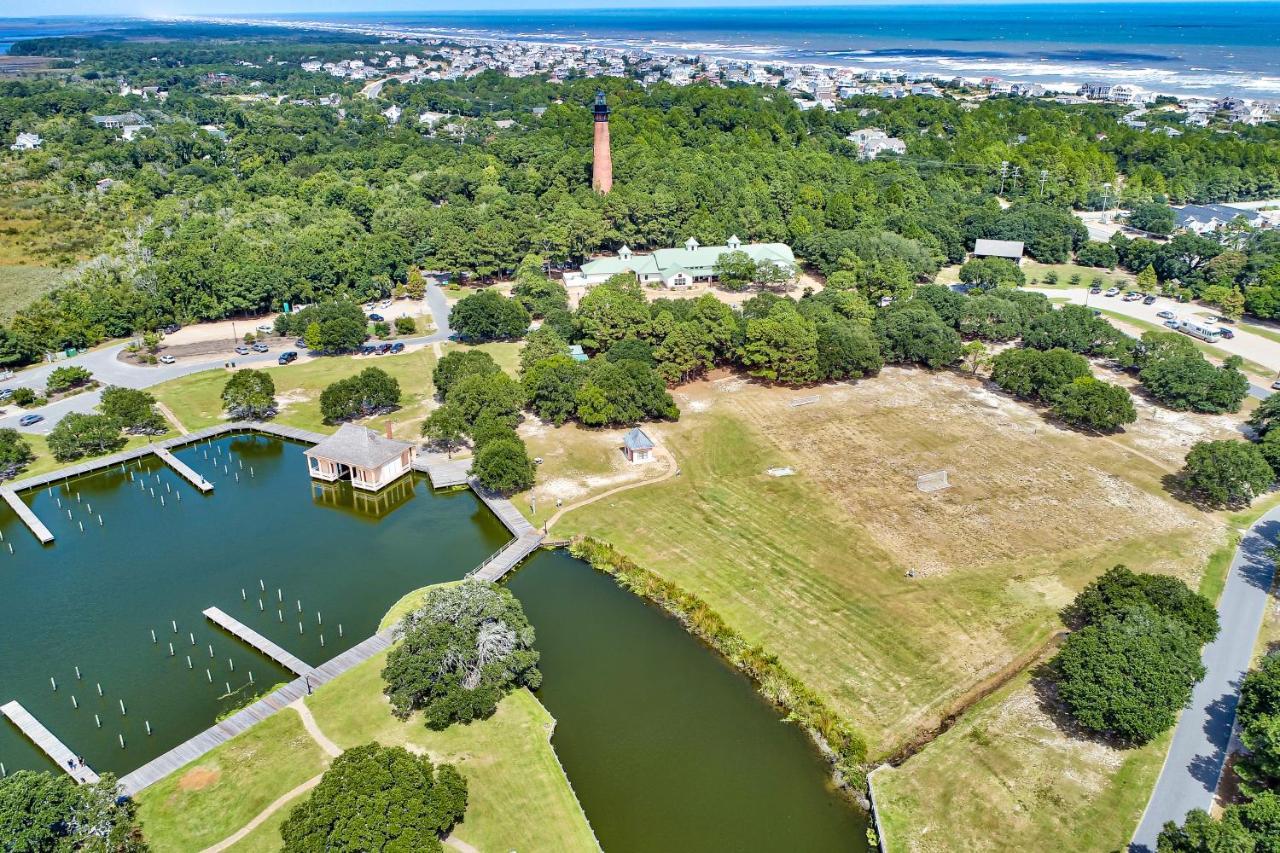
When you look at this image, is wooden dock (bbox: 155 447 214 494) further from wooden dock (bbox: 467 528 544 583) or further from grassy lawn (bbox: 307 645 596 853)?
grassy lawn (bbox: 307 645 596 853)

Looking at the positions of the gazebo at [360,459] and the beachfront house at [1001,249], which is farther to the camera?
the beachfront house at [1001,249]

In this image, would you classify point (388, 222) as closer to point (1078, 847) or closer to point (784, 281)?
point (784, 281)

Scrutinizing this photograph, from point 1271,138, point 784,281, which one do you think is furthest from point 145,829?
point 1271,138

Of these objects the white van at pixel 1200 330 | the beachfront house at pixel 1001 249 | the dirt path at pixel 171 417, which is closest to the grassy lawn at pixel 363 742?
the dirt path at pixel 171 417

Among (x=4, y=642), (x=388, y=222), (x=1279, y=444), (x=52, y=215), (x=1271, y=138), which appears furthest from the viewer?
(x=1271, y=138)

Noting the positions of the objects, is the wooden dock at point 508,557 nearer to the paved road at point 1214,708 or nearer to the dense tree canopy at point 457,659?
the dense tree canopy at point 457,659

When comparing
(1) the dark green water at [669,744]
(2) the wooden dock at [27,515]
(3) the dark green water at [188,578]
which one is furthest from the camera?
(2) the wooden dock at [27,515]
